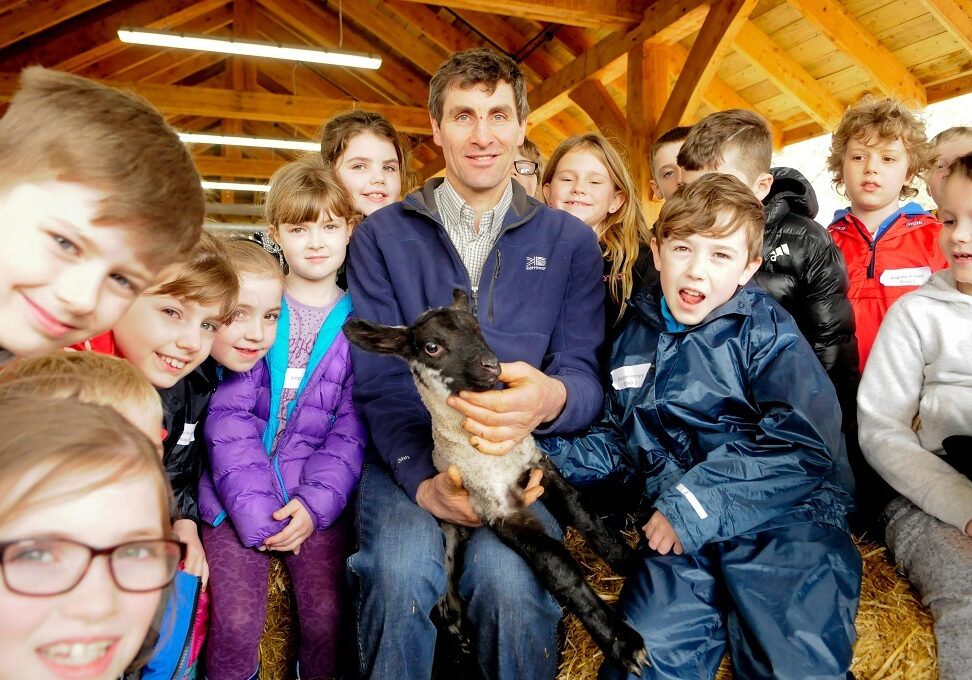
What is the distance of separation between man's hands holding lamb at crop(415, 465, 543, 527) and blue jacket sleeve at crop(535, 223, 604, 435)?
0.43 meters

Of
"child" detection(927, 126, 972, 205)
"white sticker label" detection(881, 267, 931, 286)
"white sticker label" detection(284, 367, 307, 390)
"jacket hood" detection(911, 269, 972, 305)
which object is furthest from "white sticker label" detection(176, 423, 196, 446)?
"child" detection(927, 126, 972, 205)

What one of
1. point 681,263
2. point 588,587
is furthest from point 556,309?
point 588,587

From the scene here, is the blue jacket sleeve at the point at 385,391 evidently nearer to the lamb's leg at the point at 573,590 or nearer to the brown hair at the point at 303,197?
the brown hair at the point at 303,197

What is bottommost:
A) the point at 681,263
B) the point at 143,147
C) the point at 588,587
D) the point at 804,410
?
the point at 588,587

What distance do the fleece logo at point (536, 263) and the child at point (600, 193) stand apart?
0.68 metres

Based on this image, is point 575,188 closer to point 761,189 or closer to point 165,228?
point 761,189

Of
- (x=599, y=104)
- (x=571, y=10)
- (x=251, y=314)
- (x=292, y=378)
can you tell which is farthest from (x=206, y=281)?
(x=599, y=104)

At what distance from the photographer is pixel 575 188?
3.88 m

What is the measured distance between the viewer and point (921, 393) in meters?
2.54

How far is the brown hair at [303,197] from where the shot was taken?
3072 millimetres

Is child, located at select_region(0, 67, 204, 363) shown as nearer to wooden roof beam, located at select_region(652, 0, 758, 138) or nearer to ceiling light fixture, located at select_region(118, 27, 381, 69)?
wooden roof beam, located at select_region(652, 0, 758, 138)

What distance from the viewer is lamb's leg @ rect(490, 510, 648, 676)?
2109 mm

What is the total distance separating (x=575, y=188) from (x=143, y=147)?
9.17 feet

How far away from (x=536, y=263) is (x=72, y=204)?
1.94 meters
